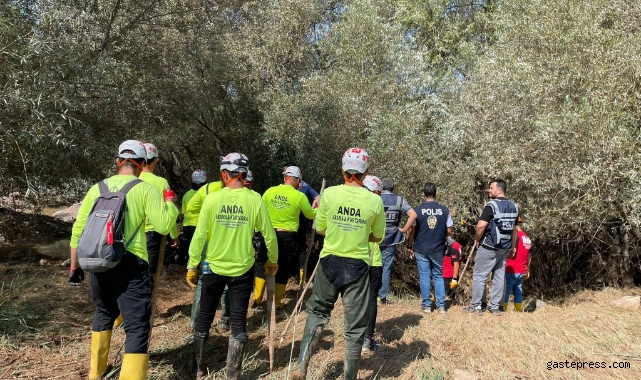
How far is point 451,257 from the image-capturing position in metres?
7.95

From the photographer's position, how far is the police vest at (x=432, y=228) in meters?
6.32

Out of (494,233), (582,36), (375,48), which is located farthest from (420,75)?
(494,233)

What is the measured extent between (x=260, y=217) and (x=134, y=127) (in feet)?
19.1

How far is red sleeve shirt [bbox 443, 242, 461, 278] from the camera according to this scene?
7891 millimetres

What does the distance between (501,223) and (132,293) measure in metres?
4.68

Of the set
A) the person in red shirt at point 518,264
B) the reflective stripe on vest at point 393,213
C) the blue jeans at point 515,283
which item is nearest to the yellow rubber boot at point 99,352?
the reflective stripe on vest at point 393,213

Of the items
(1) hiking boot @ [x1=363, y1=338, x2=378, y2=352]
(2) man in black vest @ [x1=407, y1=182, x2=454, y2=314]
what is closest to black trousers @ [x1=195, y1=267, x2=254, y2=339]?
(1) hiking boot @ [x1=363, y1=338, x2=378, y2=352]

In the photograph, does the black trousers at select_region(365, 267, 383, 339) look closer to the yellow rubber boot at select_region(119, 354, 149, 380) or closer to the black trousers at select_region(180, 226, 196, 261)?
the yellow rubber boot at select_region(119, 354, 149, 380)

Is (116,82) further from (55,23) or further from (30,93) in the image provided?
(30,93)

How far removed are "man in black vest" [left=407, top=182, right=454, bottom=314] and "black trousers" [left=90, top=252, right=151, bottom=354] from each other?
12.7 feet

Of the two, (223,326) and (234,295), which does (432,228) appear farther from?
(234,295)

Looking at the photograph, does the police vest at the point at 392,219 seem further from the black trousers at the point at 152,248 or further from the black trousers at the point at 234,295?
the black trousers at the point at 152,248

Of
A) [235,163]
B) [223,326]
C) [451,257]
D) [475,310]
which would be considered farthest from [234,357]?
[451,257]

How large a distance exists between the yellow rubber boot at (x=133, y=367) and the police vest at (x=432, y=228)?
4150mm
